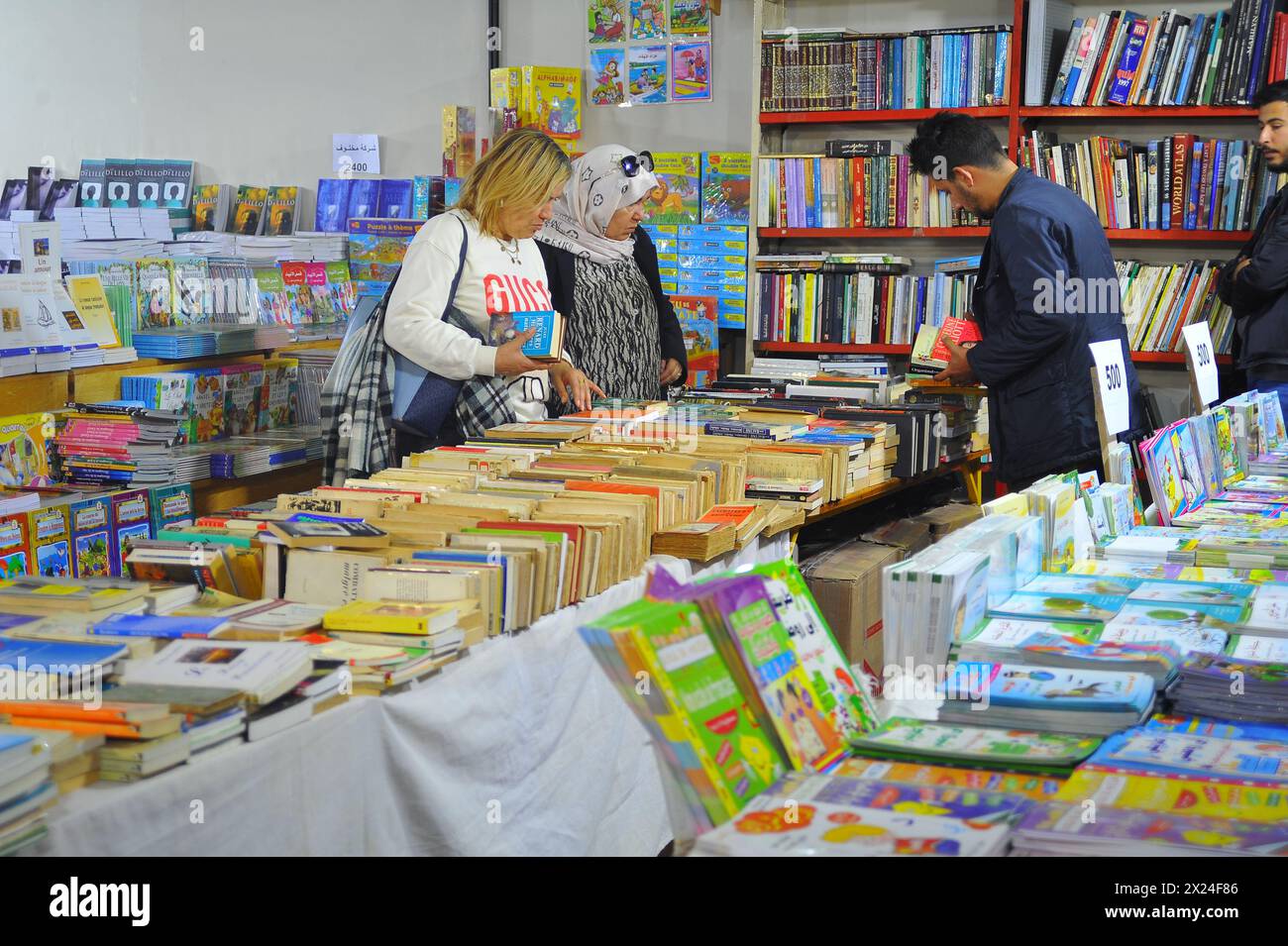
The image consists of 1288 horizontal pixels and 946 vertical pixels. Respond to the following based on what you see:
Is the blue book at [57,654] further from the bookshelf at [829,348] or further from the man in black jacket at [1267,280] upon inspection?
the bookshelf at [829,348]

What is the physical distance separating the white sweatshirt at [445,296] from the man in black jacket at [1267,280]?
2697 mm

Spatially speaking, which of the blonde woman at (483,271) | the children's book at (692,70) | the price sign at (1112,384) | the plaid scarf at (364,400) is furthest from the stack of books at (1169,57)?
the plaid scarf at (364,400)

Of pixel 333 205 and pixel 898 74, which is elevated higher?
pixel 898 74

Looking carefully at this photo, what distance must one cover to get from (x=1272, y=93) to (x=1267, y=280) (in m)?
0.65

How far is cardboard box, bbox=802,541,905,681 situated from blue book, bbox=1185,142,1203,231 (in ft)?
7.21

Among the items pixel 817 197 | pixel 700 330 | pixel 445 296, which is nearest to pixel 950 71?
pixel 817 197

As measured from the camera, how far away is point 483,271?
365 centimetres

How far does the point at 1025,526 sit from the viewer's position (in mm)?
2443

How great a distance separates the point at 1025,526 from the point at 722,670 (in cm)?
117

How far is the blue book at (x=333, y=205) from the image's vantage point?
726 cm

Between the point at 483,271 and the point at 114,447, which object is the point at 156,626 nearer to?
the point at 483,271
